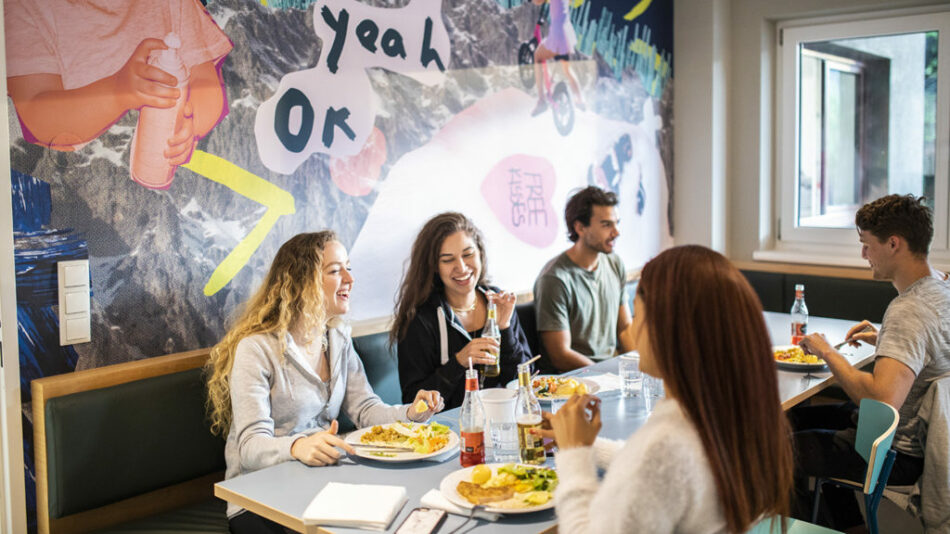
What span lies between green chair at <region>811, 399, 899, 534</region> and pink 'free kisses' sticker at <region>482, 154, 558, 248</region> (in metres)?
1.96

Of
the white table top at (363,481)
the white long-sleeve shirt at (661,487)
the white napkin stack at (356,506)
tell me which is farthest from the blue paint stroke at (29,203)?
the white long-sleeve shirt at (661,487)

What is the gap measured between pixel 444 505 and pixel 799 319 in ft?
7.41

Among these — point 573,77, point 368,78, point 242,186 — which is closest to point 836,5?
point 573,77

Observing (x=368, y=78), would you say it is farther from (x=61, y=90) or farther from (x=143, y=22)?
(x=61, y=90)

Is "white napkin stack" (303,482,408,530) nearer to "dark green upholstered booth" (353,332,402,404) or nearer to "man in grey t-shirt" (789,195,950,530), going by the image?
"dark green upholstered booth" (353,332,402,404)

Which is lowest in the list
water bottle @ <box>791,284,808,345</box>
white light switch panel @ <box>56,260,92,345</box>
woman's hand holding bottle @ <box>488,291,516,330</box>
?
water bottle @ <box>791,284,808,345</box>

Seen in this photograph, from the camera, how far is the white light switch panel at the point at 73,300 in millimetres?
2385

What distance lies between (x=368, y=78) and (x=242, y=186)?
2.32ft

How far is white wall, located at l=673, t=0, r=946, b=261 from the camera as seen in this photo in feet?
15.9

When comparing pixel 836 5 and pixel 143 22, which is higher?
pixel 836 5

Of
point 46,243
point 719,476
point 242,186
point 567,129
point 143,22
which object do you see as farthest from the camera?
point 567,129

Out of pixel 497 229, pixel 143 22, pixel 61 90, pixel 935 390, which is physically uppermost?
pixel 143 22

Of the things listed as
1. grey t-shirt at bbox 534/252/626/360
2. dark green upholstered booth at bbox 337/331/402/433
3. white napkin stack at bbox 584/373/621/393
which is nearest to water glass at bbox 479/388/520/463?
white napkin stack at bbox 584/373/621/393

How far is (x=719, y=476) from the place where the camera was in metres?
1.30
